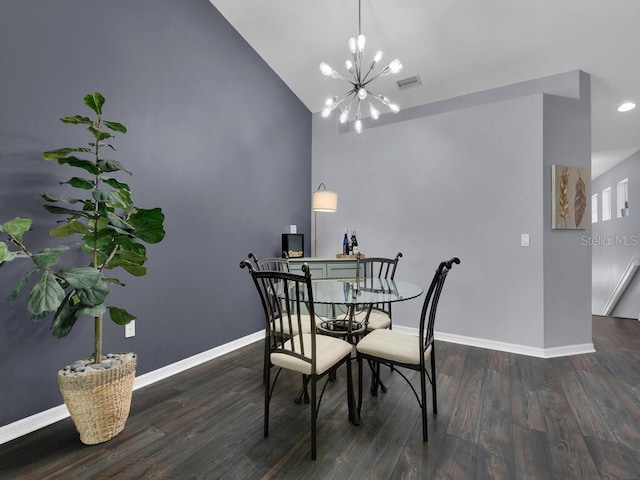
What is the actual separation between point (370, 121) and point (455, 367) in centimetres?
311

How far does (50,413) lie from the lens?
183 centimetres

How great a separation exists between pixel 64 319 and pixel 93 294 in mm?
218

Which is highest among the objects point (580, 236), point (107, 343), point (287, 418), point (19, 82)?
point (19, 82)

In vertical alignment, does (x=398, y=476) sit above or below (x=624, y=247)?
below

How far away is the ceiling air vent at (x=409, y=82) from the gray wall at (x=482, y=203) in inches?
15.0

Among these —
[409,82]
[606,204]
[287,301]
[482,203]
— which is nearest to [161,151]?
[287,301]

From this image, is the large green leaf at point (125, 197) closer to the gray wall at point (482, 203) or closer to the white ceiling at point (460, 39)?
the white ceiling at point (460, 39)

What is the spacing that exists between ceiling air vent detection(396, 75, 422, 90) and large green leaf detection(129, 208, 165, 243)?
306 centimetres

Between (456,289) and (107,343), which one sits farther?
(456,289)

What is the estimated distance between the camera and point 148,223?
175 cm

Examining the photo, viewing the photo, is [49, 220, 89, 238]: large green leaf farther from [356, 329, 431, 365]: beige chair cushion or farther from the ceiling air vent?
the ceiling air vent

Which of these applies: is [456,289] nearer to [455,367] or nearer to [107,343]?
[455,367]

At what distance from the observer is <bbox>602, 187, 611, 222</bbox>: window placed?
622 cm

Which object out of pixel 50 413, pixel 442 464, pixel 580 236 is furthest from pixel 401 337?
pixel 580 236
